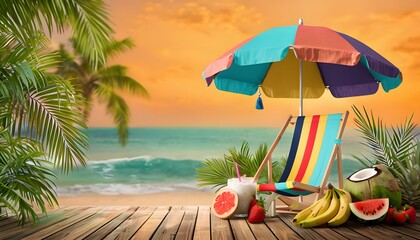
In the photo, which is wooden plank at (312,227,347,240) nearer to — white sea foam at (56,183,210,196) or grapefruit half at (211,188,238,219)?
grapefruit half at (211,188,238,219)

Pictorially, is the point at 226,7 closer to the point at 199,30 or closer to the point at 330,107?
the point at 199,30

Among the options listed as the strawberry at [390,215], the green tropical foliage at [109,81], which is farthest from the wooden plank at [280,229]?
the green tropical foliage at [109,81]

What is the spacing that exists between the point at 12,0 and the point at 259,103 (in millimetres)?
2760

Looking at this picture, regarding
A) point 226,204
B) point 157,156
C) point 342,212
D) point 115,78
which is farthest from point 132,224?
point 157,156

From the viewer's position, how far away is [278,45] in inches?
184

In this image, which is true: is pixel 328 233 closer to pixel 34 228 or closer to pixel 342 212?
pixel 342 212

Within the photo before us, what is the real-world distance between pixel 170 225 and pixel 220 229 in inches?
18.6

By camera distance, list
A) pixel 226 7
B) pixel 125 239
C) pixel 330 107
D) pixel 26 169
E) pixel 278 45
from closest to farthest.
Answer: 1. pixel 125 239
2. pixel 278 45
3. pixel 26 169
4. pixel 330 107
5. pixel 226 7

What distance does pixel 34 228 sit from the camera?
453 cm

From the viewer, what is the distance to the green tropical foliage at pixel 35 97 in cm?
488

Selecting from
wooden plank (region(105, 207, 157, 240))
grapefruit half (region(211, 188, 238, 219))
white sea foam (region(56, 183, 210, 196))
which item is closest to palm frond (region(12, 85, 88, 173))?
wooden plank (region(105, 207, 157, 240))

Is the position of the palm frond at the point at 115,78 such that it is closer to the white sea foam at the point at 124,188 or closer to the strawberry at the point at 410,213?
the white sea foam at the point at 124,188

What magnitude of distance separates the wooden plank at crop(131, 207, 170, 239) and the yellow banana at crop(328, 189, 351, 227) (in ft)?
4.91

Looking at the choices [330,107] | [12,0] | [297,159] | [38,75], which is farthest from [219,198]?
[330,107]
